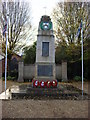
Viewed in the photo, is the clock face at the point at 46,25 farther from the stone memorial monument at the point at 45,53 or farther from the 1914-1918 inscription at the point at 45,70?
the 1914-1918 inscription at the point at 45,70

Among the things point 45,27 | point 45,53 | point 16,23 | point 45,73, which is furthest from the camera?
point 16,23

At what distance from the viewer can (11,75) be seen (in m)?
18.8

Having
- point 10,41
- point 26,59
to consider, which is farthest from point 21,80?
point 10,41

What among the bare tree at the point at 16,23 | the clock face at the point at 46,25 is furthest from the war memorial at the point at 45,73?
the bare tree at the point at 16,23

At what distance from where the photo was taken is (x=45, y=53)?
1032 cm

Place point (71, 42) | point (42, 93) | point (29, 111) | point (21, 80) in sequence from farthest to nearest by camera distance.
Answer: point (71, 42) < point (21, 80) < point (42, 93) < point (29, 111)

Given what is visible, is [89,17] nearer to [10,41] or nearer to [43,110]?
[10,41]

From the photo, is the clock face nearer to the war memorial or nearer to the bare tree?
the war memorial

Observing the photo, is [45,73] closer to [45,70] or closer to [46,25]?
[45,70]

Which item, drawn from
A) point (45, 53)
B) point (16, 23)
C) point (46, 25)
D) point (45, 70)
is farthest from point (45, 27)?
point (16, 23)

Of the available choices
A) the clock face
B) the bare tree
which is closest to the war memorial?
the clock face

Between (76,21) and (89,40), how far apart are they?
3094 mm

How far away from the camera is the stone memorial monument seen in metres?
9.95

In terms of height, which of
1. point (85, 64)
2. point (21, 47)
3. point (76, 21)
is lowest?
point (85, 64)
